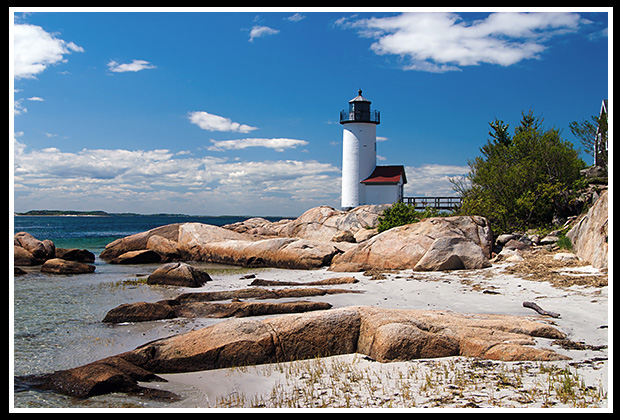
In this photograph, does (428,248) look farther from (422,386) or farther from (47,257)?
(47,257)

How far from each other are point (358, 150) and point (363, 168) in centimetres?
171

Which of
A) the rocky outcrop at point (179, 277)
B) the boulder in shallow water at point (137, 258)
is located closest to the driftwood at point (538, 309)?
the rocky outcrop at point (179, 277)

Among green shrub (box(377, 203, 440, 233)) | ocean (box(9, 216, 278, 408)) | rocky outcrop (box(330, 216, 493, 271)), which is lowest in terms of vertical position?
ocean (box(9, 216, 278, 408))

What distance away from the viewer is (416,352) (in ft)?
22.6

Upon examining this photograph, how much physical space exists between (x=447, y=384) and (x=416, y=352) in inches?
48.3

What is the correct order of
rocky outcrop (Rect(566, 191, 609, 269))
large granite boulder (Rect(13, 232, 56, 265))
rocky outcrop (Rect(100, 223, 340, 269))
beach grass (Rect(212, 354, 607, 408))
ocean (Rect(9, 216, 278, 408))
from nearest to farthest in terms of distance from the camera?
beach grass (Rect(212, 354, 607, 408))
ocean (Rect(9, 216, 278, 408))
rocky outcrop (Rect(566, 191, 609, 269))
rocky outcrop (Rect(100, 223, 340, 269))
large granite boulder (Rect(13, 232, 56, 265))

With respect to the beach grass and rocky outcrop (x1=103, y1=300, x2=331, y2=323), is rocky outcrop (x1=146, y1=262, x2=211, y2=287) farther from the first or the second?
the beach grass

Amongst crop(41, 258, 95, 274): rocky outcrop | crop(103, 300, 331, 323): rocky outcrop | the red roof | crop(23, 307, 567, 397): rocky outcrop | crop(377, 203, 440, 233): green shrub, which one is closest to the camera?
crop(23, 307, 567, 397): rocky outcrop

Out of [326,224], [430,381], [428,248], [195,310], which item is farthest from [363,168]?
[430,381]

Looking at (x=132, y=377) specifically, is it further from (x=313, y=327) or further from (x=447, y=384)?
(x=447, y=384)

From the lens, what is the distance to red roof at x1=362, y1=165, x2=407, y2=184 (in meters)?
42.8

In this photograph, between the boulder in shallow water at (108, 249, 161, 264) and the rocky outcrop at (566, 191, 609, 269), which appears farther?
the boulder in shallow water at (108, 249, 161, 264)

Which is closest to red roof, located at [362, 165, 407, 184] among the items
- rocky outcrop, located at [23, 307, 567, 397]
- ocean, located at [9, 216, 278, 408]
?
ocean, located at [9, 216, 278, 408]

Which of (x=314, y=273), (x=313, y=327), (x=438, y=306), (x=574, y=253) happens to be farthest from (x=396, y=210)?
(x=313, y=327)
